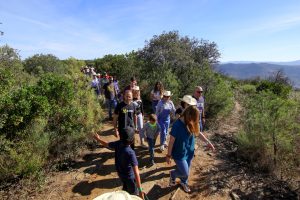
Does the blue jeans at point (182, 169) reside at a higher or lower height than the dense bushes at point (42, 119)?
lower

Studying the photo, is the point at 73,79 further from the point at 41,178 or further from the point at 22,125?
the point at 41,178

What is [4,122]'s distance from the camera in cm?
605

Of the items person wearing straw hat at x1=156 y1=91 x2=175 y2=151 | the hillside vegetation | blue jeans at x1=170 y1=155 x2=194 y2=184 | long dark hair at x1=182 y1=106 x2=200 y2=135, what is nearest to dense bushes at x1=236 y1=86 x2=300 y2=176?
the hillside vegetation

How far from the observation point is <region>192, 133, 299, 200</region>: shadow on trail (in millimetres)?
6132

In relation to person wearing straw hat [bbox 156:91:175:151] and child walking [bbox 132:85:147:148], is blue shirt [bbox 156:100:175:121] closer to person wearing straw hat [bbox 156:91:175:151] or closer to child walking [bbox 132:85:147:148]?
person wearing straw hat [bbox 156:91:175:151]

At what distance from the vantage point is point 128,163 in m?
4.37

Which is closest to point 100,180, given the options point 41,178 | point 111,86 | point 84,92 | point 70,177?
point 70,177

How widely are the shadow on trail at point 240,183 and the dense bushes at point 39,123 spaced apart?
3474mm

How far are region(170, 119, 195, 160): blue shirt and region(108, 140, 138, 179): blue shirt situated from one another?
1.04 m

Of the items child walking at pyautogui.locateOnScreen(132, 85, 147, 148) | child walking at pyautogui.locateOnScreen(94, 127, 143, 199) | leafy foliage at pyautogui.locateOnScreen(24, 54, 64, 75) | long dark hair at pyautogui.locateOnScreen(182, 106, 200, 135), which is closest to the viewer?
child walking at pyautogui.locateOnScreen(94, 127, 143, 199)

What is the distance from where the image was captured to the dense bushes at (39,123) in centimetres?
607

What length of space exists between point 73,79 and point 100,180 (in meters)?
3.84

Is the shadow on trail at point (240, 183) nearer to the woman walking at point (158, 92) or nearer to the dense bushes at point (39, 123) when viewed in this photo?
the woman walking at point (158, 92)

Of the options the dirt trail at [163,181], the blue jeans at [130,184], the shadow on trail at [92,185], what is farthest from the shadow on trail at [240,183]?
the blue jeans at [130,184]
